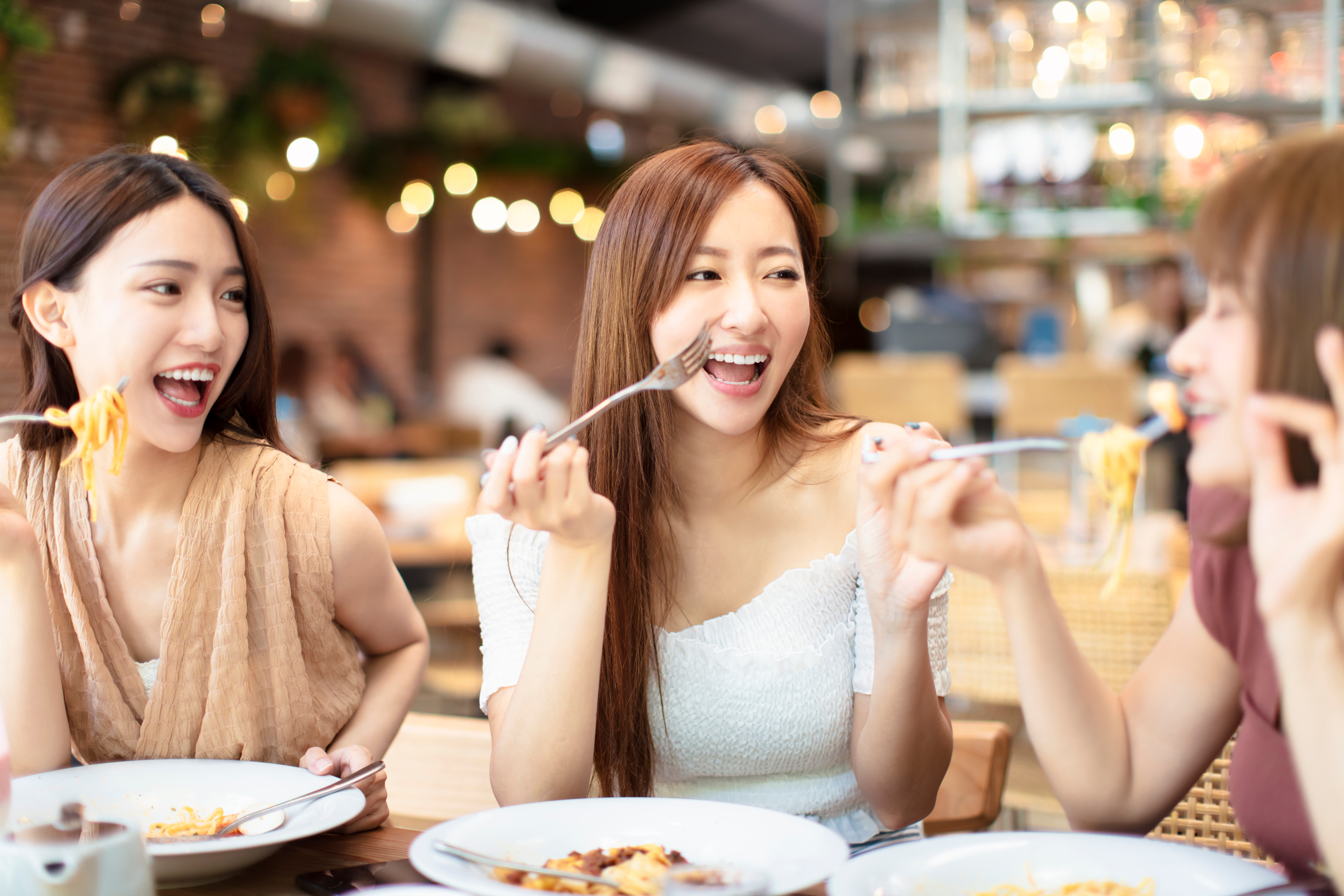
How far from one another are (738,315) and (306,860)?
768 mm

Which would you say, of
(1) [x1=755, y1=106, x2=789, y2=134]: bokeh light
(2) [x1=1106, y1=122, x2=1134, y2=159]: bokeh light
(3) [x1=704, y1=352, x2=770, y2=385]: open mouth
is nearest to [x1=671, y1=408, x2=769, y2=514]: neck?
(3) [x1=704, y1=352, x2=770, y2=385]: open mouth

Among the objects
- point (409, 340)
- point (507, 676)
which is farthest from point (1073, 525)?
point (409, 340)

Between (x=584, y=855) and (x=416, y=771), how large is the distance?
667 millimetres

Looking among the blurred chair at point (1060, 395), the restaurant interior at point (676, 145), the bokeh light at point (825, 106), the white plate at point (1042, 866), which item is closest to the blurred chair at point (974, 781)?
the restaurant interior at point (676, 145)

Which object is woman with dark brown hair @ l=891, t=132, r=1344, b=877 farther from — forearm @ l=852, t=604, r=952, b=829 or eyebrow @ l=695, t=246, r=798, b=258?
eyebrow @ l=695, t=246, r=798, b=258

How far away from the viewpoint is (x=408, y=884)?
3.12ft

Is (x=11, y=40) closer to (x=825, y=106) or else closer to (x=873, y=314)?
(x=825, y=106)

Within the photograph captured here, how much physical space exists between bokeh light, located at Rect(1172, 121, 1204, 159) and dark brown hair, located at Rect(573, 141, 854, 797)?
469 centimetres

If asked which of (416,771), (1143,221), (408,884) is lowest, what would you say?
(416,771)

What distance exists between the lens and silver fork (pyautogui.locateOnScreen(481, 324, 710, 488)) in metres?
1.13

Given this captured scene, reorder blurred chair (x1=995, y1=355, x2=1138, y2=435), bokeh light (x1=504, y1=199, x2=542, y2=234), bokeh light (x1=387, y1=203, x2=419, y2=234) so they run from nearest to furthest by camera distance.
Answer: blurred chair (x1=995, y1=355, x2=1138, y2=435) < bokeh light (x1=387, y1=203, x2=419, y2=234) < bokeh light (x1=504, y1=199, x2=542, y2=234)

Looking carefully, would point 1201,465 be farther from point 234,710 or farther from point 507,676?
point 234,710

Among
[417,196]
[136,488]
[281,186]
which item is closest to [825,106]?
[417,196]

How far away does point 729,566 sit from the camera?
5.16 ft
